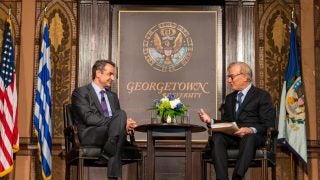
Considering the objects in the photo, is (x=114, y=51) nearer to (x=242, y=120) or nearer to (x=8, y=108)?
(x=8, y=108)

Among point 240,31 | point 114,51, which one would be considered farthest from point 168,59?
point 240,31

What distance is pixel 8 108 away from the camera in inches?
346

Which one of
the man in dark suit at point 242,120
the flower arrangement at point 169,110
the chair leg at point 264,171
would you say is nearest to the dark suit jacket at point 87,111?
the flower arrangement at point 169,110

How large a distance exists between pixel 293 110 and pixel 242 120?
1.47m

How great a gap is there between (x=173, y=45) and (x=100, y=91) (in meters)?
1.93

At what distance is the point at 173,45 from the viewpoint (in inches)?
378

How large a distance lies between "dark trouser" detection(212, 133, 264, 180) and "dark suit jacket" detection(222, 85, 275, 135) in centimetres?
26

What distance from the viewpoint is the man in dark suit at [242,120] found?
286 inches

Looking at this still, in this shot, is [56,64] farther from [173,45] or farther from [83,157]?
[83,157]

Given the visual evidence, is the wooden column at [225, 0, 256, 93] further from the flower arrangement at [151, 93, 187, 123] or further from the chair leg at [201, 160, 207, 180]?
the chair leg at [201, 160, 207, 180]

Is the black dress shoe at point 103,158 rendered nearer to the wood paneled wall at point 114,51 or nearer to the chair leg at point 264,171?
the chair leg at point 264,171

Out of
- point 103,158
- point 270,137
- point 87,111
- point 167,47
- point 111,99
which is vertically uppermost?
point 167,47

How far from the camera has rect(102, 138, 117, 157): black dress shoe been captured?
7254 millimetres

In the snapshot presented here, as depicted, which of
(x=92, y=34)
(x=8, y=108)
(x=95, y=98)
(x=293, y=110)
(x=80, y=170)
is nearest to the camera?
(x=80, y=170)
